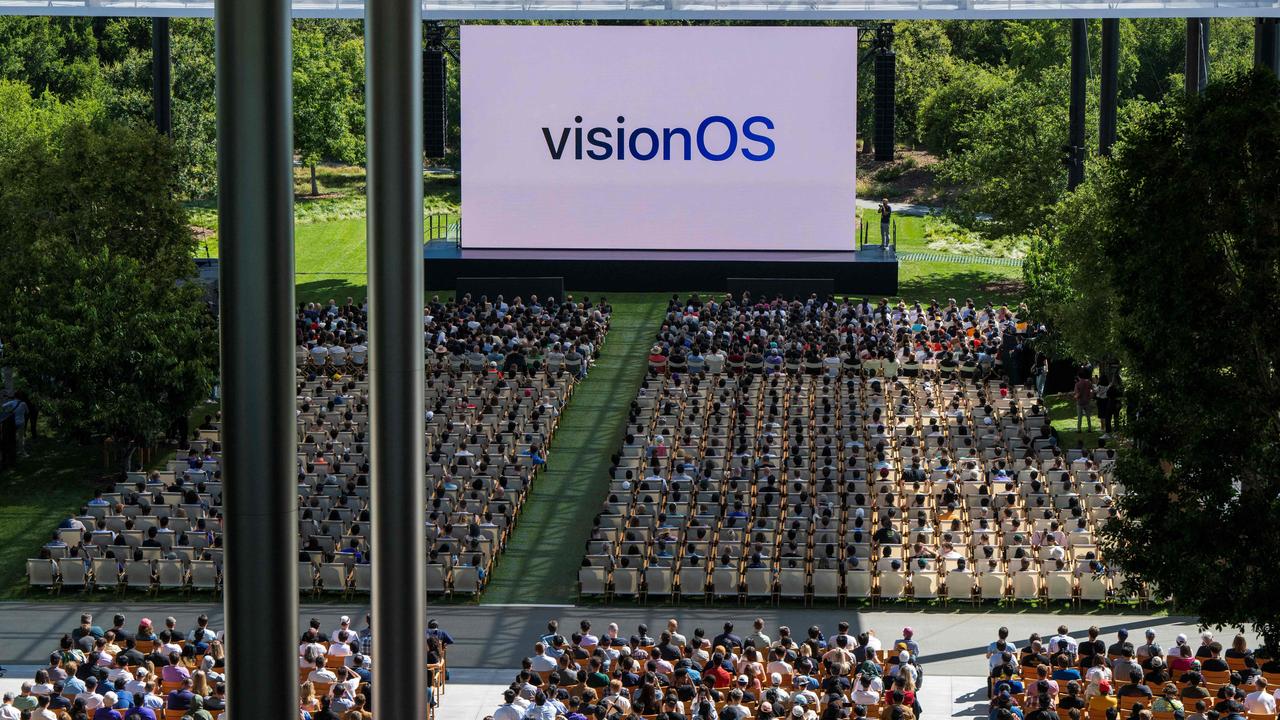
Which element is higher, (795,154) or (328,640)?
(795,154)

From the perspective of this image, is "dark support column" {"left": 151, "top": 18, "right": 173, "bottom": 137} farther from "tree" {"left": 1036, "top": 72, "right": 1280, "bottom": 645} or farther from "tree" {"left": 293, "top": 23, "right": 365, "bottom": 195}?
"tree" {"left": 1036, "top": 72, "right": 1280, "bottom": 645}

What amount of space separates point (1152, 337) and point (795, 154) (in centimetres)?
3371

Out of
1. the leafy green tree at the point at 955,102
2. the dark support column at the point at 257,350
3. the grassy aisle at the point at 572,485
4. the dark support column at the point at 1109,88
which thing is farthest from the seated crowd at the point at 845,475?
the leafy green tree at the point at 955,102

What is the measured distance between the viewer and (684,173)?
4884cm

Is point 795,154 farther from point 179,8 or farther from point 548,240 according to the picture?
point 179,8

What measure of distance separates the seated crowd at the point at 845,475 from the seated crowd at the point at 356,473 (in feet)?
5.89

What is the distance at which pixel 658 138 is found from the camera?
48719 millimetres

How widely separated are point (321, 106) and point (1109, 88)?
105 feet

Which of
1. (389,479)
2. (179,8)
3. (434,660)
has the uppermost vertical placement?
(179,8)

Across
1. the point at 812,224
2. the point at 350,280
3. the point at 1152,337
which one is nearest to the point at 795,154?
the point at 812,224

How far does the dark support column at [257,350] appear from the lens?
28.2 feet

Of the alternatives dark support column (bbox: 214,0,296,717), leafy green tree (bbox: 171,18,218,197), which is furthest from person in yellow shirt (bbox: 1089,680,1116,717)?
leafy green tree (bbox: 171,18,218,197)

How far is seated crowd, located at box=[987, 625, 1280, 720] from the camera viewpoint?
17.8 m

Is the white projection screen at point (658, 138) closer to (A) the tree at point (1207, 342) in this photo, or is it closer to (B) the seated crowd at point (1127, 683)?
(B) the seated crowd at point (1127, 683)
